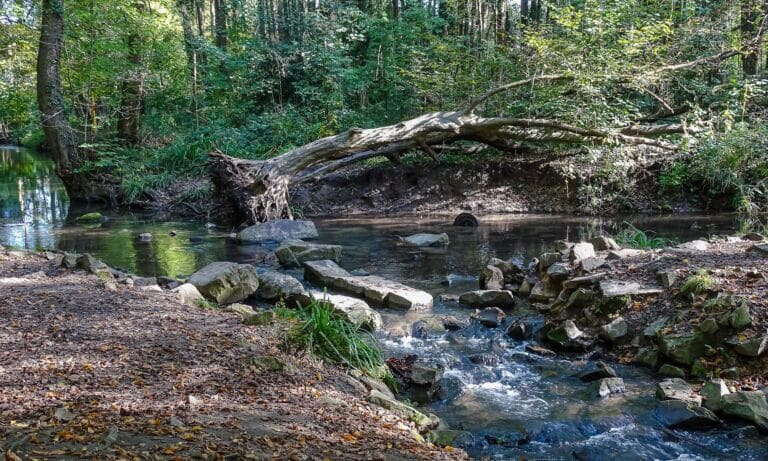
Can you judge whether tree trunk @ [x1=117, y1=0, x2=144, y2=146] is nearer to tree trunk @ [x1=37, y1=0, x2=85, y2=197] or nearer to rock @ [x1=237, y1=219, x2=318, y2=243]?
tree trunk @ [x1=37, y1=0, x2=85, y2=197]

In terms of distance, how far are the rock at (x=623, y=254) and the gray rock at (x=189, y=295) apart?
496cm

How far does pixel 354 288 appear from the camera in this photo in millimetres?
8227

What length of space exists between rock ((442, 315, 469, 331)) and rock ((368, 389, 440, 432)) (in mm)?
2475

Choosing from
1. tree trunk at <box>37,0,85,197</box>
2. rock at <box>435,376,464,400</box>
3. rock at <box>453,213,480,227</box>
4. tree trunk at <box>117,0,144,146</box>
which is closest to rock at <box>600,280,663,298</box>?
rock at <box>435,376,464,400</box>

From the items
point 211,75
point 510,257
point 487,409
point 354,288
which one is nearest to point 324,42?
point 211,75

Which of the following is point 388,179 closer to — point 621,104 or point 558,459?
point 621,104

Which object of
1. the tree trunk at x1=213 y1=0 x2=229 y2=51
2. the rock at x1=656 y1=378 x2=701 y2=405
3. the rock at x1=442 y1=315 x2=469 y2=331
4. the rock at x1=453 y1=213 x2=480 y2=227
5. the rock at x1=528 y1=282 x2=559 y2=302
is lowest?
the rock at x1=656 y1=378 x2=701 y2=405

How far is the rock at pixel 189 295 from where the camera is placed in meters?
6.44

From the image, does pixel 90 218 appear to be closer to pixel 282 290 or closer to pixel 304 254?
pixel 304 254

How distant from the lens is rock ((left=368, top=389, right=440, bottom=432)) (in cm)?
427

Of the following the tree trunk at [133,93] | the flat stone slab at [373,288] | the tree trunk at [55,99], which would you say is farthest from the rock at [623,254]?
the tree trunk at [133,93]

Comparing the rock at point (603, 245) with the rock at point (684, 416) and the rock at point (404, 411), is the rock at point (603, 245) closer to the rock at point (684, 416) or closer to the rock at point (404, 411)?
the rock at point (684, 416)

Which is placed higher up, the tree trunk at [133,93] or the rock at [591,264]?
the tree trunk at [133,93]

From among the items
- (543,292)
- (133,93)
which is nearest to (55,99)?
(133,93)
